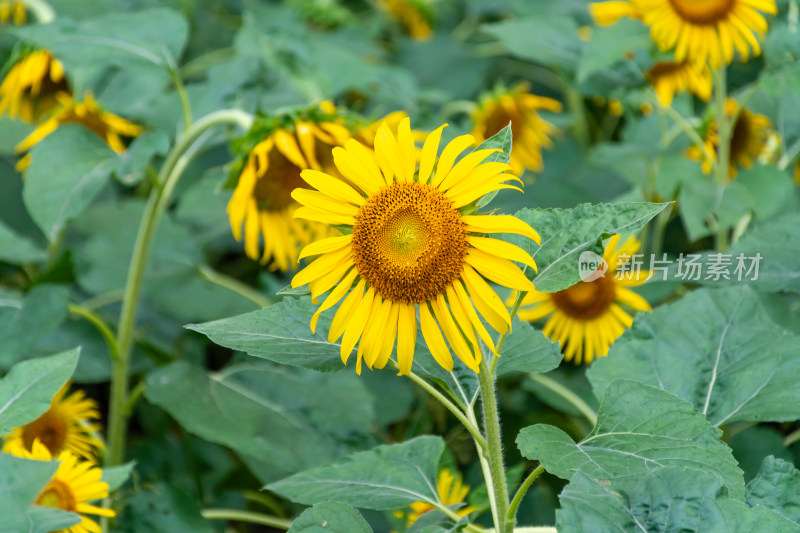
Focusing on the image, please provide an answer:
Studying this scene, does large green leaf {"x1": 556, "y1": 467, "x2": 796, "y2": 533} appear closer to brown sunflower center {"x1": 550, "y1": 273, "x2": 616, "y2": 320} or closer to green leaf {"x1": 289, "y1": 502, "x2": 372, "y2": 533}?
green leaf {"x1": 289, "y1": 502, "x2": 372, "y2": 533}

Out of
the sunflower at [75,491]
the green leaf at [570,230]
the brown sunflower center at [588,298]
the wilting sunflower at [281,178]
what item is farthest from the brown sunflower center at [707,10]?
the sunflower at [75,491]

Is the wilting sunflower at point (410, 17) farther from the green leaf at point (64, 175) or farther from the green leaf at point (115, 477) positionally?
the green leaf at point (115, 477)

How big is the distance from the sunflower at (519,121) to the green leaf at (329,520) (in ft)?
3.04

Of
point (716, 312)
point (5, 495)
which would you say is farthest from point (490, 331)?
point (5, 495)

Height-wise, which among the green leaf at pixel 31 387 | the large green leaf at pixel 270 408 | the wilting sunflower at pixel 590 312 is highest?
the green leaf at pixel 31 387

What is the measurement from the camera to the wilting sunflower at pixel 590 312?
115 cm

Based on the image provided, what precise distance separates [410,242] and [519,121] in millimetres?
995

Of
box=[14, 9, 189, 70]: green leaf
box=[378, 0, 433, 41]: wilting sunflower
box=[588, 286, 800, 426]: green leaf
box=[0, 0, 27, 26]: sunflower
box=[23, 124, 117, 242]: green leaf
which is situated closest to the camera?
box=[588, 286, 800, 426]: green leaf

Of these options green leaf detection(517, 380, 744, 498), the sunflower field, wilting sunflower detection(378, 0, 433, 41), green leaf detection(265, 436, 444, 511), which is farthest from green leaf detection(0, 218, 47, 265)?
wilting sunflower detection(378, 0, 433, 41)

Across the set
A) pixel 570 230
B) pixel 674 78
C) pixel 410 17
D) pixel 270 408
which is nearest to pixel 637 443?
pixel 570 230

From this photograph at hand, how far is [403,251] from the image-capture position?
2.29 ft

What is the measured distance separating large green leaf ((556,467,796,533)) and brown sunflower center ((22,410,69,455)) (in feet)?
2.64

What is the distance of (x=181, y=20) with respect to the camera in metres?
1.28

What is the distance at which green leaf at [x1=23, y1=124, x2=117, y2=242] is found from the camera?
110 cm
